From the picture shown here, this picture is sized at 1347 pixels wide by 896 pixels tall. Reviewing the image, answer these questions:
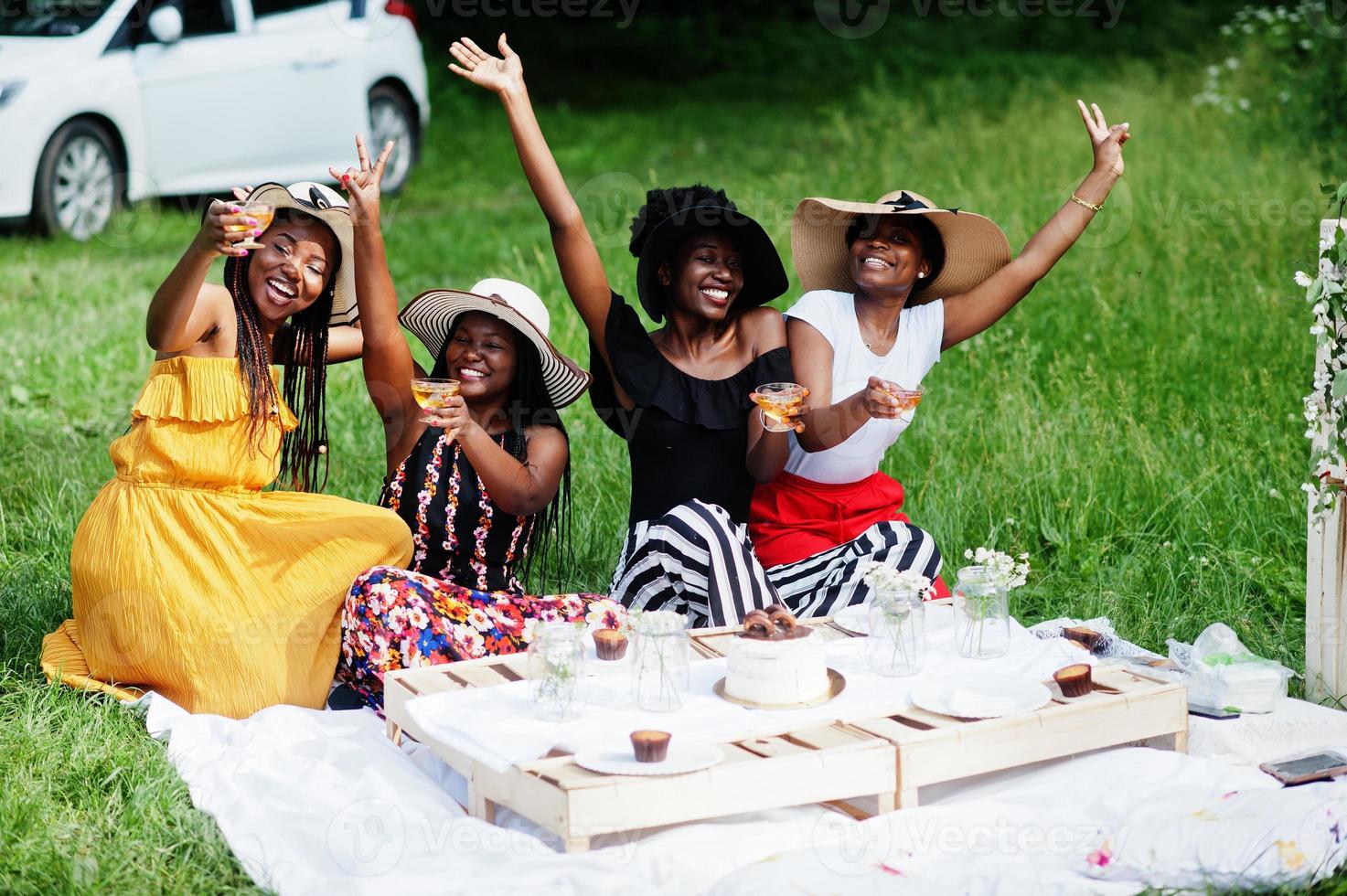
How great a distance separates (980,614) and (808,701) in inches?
23.1

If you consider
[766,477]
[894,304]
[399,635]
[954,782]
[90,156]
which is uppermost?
[90,156]

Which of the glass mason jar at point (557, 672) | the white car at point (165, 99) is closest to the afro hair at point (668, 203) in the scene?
the glass mason jar at point (557, 672)

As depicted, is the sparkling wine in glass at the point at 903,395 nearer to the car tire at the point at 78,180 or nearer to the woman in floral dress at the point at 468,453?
the woman in floral dress at the point at 468,453

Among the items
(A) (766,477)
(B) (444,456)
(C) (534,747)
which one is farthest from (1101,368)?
(C) (534,747)

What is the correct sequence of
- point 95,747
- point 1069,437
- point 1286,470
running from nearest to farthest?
point 95,747, point 1286,470, point 1069,437

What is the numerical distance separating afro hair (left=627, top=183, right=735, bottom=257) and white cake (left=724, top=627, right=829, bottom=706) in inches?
59.4

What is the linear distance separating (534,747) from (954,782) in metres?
1.03

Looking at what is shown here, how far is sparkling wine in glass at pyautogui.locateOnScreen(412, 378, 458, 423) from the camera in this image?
386 centimetres

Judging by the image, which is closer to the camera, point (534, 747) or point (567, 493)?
point (534, 747)

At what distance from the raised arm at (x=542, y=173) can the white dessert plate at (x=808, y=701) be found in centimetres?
137

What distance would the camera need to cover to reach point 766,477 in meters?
4.51

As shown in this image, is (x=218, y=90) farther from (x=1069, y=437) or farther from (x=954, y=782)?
(x=954, y=782)

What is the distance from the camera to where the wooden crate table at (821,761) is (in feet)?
10.0

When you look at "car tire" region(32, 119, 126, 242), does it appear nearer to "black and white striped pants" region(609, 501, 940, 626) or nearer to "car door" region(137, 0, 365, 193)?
"car door" region(137, 0, 365, 193)
